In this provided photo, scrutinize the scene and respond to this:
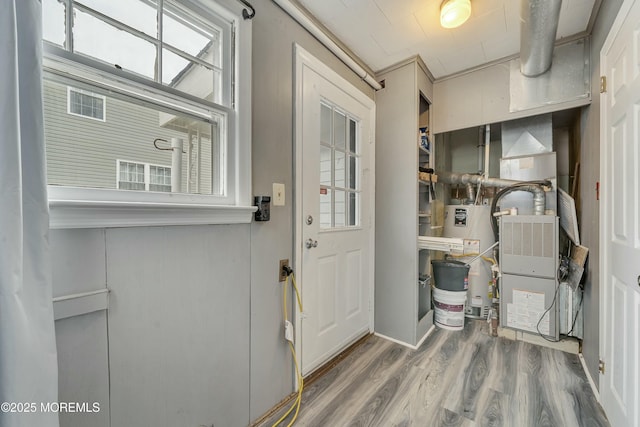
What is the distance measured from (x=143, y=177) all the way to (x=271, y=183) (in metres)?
0.63

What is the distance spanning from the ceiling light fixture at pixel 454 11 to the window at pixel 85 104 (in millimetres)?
1876

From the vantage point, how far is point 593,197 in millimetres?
1681

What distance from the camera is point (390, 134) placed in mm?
2287

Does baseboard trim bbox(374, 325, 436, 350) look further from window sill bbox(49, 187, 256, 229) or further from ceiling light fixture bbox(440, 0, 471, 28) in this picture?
ceiling light fixture bbox(440, 0, 471, 28)

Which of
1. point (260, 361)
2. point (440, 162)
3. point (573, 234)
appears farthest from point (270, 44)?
point (573, 234)

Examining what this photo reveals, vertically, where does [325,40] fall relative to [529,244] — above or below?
above

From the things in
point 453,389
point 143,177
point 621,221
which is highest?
point 143,177

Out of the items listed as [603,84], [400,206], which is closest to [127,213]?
[400,206]

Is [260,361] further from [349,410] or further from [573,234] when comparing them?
[573,234]

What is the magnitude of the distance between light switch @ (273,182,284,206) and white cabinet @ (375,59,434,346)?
3.82 ft

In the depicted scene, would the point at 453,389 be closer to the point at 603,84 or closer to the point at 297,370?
the point at 297,370

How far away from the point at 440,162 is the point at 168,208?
288 cm

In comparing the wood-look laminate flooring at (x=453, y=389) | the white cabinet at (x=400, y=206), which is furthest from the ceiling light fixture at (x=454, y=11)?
the wood-look laminate flooring at (x=453, y=389)

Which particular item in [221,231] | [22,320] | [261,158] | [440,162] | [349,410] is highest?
[440,162]
